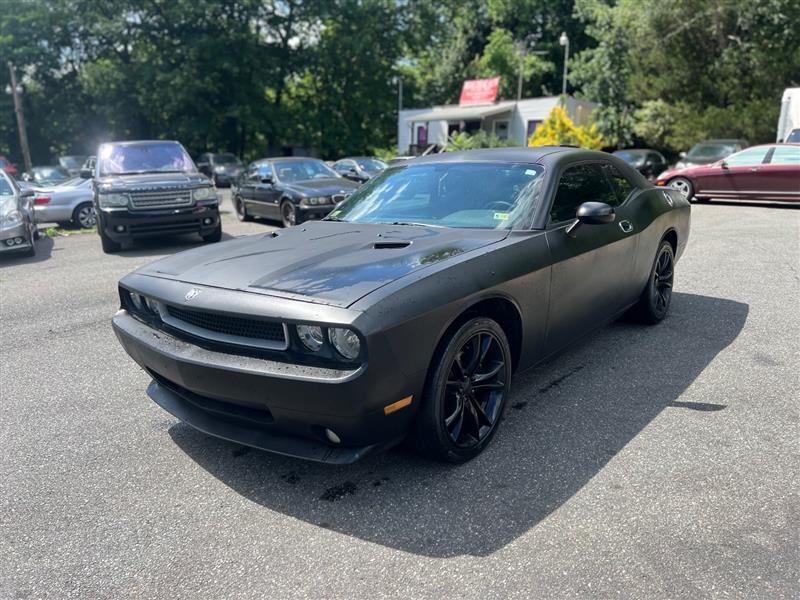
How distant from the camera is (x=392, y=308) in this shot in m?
2.59

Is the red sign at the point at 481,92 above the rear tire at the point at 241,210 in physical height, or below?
above

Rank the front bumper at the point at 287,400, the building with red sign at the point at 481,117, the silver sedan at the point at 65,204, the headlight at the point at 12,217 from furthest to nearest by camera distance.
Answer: the building with red sign at the point at 481,117 < the silver sedan at the point at 65,204 < the headlight at the point at 12,217 < the front bumper at the point at 287,400

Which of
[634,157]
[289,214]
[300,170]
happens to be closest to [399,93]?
[634,157]

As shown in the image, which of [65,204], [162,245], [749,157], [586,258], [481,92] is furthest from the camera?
[481,92]

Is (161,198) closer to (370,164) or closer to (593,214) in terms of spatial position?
(593,214)

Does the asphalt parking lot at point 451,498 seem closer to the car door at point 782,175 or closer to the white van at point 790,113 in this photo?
the car door at point 782,175

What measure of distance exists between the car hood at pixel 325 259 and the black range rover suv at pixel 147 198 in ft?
20.8

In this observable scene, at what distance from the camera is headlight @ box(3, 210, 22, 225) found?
9.21 m

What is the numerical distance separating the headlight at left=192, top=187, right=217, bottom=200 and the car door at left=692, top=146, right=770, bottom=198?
11.5 metres

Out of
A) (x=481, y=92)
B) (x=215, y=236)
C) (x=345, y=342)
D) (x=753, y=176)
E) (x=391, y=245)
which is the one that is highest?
(x=481, y=92)

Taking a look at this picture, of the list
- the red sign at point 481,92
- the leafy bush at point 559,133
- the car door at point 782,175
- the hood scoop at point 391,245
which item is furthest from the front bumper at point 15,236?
the red sign at point 481,92

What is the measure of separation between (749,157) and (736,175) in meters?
0.47

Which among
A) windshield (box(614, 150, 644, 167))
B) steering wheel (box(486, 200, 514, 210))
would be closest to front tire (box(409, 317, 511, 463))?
steering wheel (box(486, 200, 514, 210))

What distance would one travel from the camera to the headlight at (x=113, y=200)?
9508 mm
